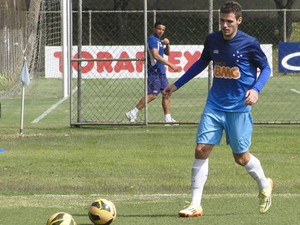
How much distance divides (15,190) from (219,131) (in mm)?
2835

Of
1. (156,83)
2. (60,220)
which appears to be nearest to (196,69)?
(60,220)

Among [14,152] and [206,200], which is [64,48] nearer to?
[14,152]

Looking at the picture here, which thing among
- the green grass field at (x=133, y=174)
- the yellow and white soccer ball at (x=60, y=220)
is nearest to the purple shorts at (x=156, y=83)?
the green grass field at (x=133, y=174)

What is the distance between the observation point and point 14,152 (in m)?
14.1

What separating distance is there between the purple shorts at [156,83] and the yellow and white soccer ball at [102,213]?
965 centimetres

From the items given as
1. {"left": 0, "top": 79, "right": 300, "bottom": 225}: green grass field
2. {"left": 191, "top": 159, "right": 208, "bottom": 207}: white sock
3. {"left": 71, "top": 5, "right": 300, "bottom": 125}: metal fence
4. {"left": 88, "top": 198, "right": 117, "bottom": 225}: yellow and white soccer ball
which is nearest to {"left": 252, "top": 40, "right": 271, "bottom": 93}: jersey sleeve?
{"left": 191, "top": 159, "right": 208, "bottom": 207}: white sock

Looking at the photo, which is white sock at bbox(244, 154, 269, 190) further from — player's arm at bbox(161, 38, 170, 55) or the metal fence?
player's arm at bbox(161, 38, 170, 55)

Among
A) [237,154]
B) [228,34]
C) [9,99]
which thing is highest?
[228,34]

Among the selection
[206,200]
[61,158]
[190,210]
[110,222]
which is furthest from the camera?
[61,158]

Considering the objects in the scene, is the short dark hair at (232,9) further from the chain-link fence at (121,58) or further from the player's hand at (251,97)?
the chain-link fence at (121,58)

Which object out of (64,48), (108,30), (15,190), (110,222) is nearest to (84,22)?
(108,30)

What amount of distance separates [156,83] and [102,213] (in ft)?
32.2

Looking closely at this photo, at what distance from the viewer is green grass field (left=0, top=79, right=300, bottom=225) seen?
30.7ft

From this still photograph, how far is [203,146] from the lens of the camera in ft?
30.1
